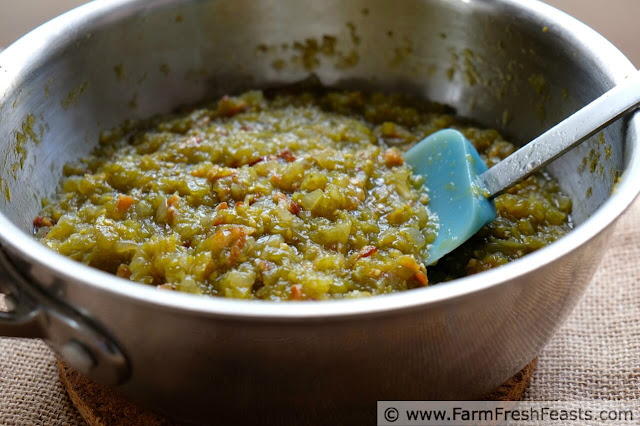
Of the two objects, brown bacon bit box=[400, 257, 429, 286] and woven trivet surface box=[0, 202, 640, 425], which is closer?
brown bacon bit box=[400, 257, 429, 286]

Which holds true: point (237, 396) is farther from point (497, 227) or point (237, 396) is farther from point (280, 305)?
point (497, 227)

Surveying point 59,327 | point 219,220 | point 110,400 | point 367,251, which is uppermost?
point 59,327

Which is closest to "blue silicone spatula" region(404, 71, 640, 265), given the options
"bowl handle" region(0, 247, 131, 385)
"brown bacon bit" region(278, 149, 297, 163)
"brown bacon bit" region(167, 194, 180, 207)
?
"brown bacon bit" region(278, 149, 297, 163)

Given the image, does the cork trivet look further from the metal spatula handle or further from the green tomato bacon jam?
the metal spatula handle

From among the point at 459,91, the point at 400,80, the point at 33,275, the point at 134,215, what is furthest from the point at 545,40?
the point at 33,275

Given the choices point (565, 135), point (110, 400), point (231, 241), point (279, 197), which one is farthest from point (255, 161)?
point (565, 135)

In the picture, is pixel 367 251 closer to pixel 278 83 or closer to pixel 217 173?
pixel 217 173
